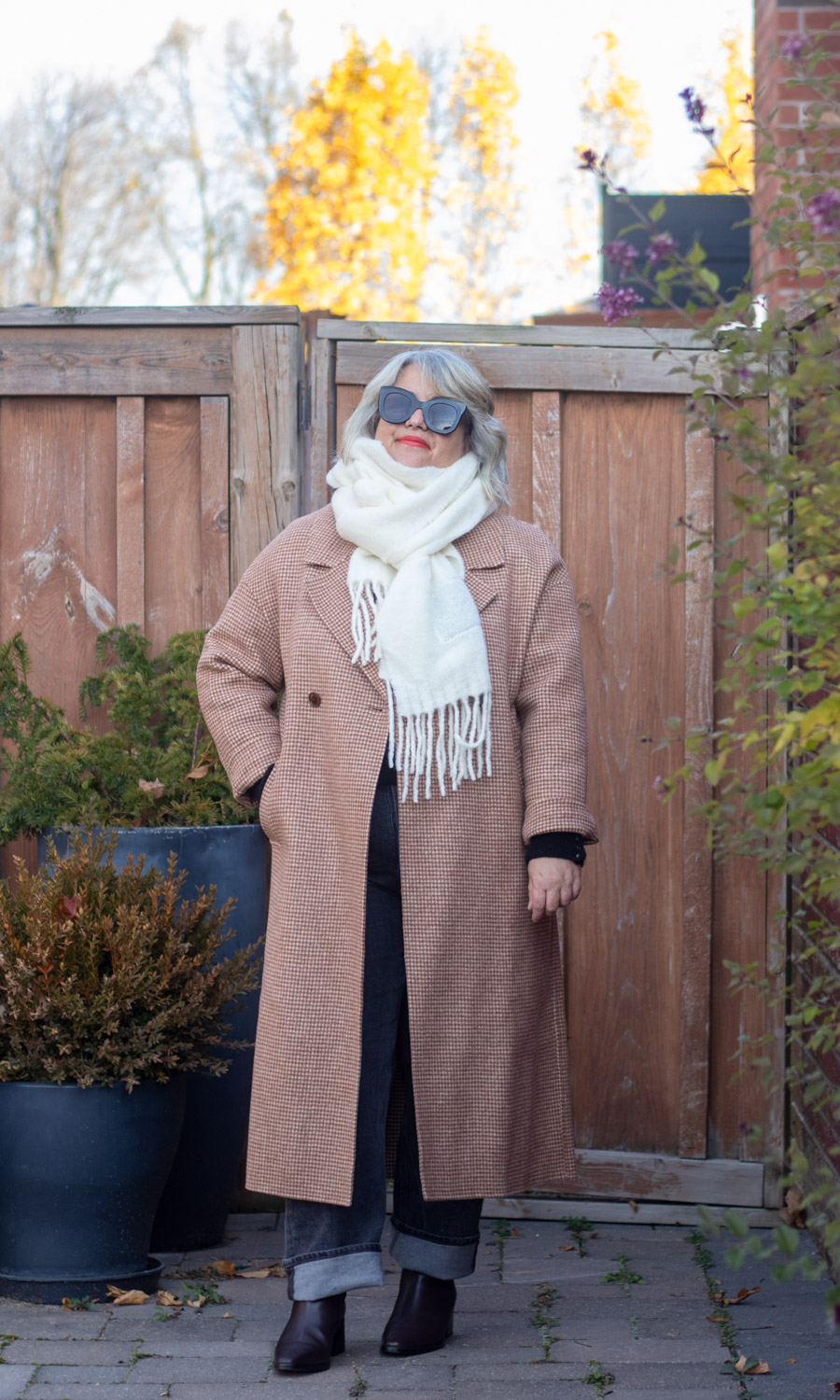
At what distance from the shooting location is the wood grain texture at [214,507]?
3.83 meters

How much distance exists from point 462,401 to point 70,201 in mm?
25436

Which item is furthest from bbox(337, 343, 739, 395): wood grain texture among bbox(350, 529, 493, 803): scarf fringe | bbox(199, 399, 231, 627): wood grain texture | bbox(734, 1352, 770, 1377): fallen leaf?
bbox(734, 1352, 770, 1377): fallen leaf

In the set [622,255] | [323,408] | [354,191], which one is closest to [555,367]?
[323,408]

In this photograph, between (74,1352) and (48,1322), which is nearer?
(74,1352)

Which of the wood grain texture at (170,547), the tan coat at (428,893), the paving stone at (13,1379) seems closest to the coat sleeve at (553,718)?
the tan coat at (428,893)

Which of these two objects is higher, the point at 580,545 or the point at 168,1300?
the point at 580,545

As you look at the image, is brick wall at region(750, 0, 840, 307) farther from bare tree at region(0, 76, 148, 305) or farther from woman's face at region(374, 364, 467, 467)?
bare tree at region(0, 76, 148, 305)

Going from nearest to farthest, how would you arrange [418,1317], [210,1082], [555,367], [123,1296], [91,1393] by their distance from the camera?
→ [91,1393] → [418,1317] → [123,1296] → [210,1082] → [555,367]

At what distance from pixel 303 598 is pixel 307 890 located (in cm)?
61

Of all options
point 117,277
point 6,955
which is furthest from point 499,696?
point 117,277

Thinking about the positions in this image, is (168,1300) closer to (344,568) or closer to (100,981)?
(100,981)

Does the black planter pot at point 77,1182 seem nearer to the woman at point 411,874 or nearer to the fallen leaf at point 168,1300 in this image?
the fallen leaf at point 168,1300

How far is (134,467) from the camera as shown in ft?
12.6

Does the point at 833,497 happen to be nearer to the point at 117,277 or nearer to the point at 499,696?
the point at 499,696
